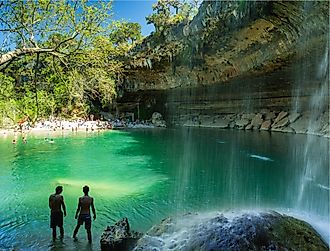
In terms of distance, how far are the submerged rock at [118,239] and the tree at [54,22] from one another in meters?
3.43

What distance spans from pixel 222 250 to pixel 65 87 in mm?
3940

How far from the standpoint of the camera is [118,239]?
612 cm

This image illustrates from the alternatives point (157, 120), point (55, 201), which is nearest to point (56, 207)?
point (55, 201)

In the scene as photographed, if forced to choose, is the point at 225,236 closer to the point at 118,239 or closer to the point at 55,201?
the point at 118,239

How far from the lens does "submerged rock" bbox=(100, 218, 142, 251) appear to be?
6062mm

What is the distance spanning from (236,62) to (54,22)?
2110cm

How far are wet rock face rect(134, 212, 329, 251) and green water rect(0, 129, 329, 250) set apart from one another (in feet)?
4.36

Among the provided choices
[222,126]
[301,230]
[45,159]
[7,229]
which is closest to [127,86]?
[222,126]

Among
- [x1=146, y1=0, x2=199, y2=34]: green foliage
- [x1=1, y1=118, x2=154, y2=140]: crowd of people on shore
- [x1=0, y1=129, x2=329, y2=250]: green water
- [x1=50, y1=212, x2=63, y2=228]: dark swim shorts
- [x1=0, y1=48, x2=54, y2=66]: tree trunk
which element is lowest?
[x1=0, y1=129, x2=329, y2=250]: green water

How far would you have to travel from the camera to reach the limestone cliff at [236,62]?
16.7m

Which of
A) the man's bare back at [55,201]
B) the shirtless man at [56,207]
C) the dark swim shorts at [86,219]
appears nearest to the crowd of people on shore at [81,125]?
the shirtless man at [56,207]

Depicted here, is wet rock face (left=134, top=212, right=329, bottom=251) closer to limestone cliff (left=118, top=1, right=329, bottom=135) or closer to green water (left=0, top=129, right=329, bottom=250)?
green water (left=0, top=129, right=329, bottom=250)

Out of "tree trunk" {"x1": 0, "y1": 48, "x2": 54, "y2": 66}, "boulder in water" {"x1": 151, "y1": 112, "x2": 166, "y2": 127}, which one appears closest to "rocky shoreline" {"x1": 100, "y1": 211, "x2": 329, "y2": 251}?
"tree trunk" {"x1": 0, "y1": 48, "x2": 54, "y2": 66}

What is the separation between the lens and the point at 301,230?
219 inches
